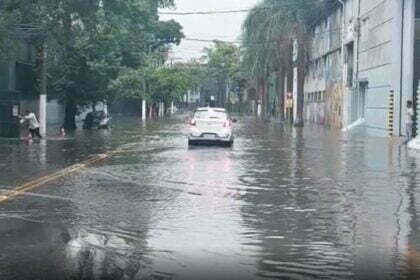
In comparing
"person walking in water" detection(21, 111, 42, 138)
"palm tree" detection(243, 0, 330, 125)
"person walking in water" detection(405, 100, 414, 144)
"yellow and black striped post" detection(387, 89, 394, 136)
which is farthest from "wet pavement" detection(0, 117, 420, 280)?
"palm tree" detection(243, 0, 330, 125)

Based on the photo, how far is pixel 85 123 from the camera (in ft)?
172

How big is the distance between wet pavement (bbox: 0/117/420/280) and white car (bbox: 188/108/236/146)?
8083 millimetres

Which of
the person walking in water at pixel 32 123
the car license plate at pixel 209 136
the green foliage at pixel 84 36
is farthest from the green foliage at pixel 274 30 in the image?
the car license plate at pixel 209 136

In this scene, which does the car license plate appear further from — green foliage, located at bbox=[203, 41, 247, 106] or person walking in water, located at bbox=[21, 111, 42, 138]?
green foliage, located at bbox=[203, 41, 247, 106]

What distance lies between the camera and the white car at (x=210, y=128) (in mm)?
29328

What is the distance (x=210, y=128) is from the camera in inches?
1156

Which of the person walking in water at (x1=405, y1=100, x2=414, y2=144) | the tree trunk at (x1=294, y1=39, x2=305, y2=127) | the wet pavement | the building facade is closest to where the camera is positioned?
the wet pavement

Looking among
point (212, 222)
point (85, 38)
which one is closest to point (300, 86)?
point (85, 38)

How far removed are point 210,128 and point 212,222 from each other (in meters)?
18.6

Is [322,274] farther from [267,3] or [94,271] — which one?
[267,3]

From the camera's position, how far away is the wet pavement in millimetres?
7895

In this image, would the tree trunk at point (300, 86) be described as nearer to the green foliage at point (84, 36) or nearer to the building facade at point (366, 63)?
the building facade at point (366, 63)

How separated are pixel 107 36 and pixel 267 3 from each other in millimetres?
21150

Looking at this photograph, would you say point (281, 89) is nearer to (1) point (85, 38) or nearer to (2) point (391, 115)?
(2) point (391, 115)
